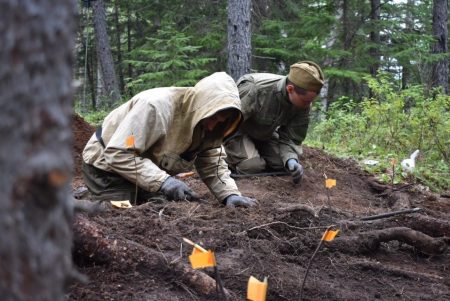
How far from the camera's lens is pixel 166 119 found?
3514 mm

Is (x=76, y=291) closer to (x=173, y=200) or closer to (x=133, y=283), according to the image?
(x=133, y=283)

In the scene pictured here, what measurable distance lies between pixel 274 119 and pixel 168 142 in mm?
2277

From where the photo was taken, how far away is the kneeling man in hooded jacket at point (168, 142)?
3414 millimetres

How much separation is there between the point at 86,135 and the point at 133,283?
19.0 ft

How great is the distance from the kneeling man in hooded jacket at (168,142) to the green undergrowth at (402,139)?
2.90 meters

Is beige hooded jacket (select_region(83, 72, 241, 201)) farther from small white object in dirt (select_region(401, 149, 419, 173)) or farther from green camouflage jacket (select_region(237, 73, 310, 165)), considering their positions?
small white object in dirt (select_region(401, 149, 419, 173))

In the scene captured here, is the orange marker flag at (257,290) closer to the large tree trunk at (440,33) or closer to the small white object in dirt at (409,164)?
the small white object in dirt at (409,164)

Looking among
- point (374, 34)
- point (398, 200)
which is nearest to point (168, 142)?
point (398, 200)

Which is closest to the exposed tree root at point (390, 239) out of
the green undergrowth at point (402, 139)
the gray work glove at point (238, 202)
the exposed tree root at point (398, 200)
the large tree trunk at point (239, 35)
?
the gray work glove at point (238, 202)

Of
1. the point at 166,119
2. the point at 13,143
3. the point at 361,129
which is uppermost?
the point at 13,143

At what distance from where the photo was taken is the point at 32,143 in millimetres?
781

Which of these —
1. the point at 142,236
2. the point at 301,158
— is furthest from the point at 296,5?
the point at 142,236

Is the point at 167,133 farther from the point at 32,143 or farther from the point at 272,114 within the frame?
the point at 32,143

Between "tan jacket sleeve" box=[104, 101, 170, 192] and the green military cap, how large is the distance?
6.76 feet
